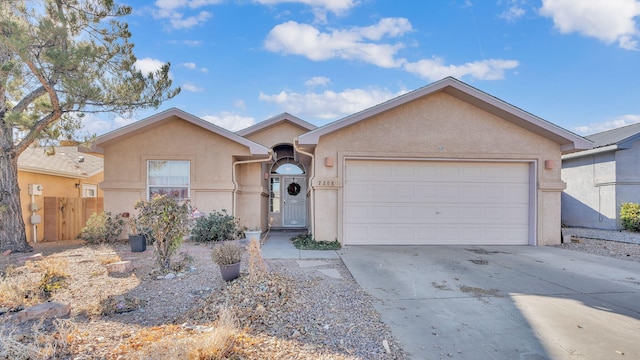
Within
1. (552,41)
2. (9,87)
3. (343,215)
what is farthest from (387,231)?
(9,87)

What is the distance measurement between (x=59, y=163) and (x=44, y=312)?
37.6 ft

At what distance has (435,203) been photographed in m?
9.21

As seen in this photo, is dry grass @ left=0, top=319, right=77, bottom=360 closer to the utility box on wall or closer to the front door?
the utility box on wall

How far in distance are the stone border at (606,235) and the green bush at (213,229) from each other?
9674 millimetres

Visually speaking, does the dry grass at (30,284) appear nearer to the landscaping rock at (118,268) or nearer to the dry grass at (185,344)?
the landscaping rock at (118,268)

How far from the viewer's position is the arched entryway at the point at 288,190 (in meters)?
14.0

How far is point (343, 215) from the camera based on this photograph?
891 centimetres

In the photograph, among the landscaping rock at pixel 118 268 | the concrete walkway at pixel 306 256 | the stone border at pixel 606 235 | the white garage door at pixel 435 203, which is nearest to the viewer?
the landscaping rock at pixel 118 268

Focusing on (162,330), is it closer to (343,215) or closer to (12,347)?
(12,347)

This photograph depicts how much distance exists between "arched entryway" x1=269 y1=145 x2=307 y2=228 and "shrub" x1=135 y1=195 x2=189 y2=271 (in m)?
8.04

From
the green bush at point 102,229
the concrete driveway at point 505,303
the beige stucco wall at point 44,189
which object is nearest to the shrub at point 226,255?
the concrete driveway at point 505,303

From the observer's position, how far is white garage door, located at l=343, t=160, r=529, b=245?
29.6ft

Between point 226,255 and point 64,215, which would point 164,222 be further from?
point 64,215

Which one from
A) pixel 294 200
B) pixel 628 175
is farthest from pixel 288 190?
pixel 628 175
